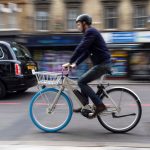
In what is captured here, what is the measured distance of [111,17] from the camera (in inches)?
926

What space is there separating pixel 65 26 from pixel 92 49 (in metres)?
17.3

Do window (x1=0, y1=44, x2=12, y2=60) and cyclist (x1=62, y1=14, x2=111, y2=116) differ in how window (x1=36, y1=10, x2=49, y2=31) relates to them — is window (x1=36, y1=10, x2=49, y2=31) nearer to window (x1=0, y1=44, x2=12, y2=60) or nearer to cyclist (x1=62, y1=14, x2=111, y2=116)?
window (x1=0, y1=44, x2=12, y2=60)

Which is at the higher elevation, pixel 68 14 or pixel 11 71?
pixel 68 14

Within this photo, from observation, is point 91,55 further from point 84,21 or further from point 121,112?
point 121,112

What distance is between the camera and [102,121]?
7000 mm

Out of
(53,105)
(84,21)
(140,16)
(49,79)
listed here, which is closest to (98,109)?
(53,105)

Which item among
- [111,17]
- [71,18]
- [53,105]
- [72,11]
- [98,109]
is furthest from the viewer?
[71,18]

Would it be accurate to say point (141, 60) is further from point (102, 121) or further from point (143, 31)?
point (102, 121)

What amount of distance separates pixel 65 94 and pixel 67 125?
2.61 feet

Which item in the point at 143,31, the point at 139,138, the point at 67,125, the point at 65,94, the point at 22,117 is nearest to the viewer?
the point at 139,138

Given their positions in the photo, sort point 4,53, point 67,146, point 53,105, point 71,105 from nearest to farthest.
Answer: point 67,146 → point 71,105 → point 53,105 → point 4,53

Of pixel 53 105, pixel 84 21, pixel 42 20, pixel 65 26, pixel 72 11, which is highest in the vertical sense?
pixel 72 11

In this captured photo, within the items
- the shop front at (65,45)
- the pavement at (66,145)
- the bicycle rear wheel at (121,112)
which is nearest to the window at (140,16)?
the shop front at (65,45)

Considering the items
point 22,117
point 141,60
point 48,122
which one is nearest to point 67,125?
point 48,122
